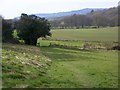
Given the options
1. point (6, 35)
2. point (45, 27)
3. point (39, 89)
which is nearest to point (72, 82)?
point (39, 89)

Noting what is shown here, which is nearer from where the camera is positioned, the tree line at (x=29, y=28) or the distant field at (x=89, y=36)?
the tree line at (x=29, y=28)

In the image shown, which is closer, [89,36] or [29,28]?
[29,28]

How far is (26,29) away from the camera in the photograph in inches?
2896

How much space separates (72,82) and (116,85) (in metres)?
2.84

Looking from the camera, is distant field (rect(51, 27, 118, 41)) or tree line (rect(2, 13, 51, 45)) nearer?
tree line (rect(2, 13, 51, 45))

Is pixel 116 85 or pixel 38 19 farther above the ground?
pixel 38 19

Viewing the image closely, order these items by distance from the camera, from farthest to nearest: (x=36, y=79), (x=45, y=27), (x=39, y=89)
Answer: (x=45, y=27) < (x=36, y=79) < (x=39, y=89)

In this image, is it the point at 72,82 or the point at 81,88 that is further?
the point at 72,82

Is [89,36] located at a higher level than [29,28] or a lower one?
lower

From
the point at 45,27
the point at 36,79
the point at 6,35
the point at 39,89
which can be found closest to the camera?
the point at 39,89

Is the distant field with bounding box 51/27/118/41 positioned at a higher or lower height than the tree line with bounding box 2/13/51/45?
lower

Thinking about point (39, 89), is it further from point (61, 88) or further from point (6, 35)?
point (6, 35)

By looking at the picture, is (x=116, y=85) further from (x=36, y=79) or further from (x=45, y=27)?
(x=45, y=27)

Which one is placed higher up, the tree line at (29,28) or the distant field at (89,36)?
the tree line at (29,28)
